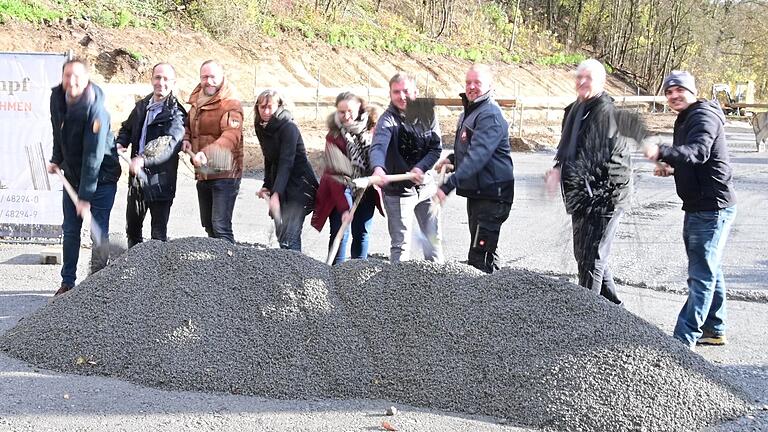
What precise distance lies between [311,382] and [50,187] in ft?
16.3

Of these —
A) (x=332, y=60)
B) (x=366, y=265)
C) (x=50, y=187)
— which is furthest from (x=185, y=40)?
(x=366, y=265)

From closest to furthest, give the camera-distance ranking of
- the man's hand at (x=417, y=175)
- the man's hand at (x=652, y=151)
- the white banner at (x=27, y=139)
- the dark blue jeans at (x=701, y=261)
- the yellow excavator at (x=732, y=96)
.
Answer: the man's hand at (x=652, y=151)
the dark blue jeans at (x=701, y=261)
the man's hand at (x=417, y=175)
the white banner at (x=27, y=139)
the yellow excavator at (x=732, y=96)

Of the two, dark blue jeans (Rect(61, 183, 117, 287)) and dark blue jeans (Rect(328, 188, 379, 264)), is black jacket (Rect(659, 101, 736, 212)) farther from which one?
dark blue jeans (Rect(61, 183, 117, 287))

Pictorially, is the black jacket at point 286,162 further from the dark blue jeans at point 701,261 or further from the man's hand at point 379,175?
the dark blue jeans at point 701,261

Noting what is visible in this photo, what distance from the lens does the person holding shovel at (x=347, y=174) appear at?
21.0 feet

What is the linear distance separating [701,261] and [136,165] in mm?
3917

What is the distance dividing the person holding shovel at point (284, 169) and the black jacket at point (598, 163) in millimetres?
2035

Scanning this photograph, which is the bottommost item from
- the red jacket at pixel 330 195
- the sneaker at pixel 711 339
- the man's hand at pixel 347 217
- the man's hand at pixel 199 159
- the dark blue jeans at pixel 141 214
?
the sneaker at pixel 711 339

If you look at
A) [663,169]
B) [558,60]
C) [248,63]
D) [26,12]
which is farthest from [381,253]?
[558,60]

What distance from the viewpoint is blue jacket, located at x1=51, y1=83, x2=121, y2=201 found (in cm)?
620

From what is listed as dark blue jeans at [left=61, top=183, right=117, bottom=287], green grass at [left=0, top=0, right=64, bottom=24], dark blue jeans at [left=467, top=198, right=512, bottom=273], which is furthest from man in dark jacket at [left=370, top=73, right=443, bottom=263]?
green grass at [left=0, top=0, right=64, bottom=24]

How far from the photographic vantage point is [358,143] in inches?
253

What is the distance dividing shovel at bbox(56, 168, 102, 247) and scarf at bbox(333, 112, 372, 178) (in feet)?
6.35

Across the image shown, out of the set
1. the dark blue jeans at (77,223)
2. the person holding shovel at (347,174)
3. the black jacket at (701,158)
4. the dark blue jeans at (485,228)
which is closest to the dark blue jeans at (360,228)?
the person holding shovel at (347,174)
